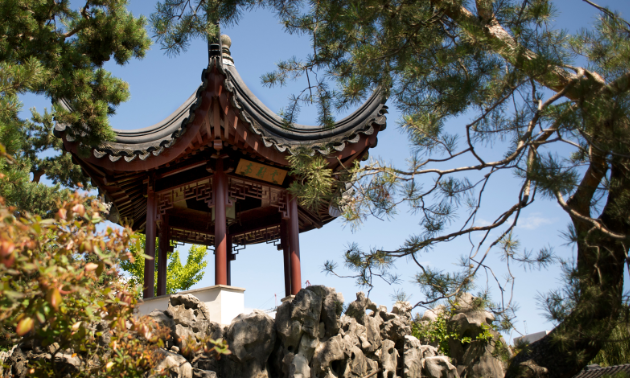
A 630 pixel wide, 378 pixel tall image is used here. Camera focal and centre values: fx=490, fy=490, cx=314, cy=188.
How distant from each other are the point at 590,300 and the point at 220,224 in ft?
15.5

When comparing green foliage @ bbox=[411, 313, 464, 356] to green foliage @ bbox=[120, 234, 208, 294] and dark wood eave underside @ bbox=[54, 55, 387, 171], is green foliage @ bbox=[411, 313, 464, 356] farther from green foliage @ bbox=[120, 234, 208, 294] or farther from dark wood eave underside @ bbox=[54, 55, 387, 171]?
green foliage @ bbox=[120, 234, 208, 294]

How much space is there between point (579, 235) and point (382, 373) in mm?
3086

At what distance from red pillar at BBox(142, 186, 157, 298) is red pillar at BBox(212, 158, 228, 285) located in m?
1.08

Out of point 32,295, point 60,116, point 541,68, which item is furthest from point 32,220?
point 60,116

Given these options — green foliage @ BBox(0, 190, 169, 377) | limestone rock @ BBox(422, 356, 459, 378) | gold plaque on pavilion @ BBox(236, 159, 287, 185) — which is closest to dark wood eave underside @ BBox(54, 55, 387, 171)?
gold plaque on pavilion @ BBox(236, 159, 287, 185)

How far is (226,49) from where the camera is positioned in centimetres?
943

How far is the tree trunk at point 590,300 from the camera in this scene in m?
2.55

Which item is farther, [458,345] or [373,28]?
[458,345]

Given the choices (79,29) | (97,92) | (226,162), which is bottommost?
(226,162)

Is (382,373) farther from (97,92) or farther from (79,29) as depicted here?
(79,29)

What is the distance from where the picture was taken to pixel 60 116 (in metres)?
5.54

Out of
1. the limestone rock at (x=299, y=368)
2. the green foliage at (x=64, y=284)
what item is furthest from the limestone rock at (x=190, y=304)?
the green foliage at (x=64, y=284)

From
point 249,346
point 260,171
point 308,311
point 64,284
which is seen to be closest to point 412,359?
point 308,311

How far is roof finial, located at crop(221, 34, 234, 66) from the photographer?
9.31 meters
